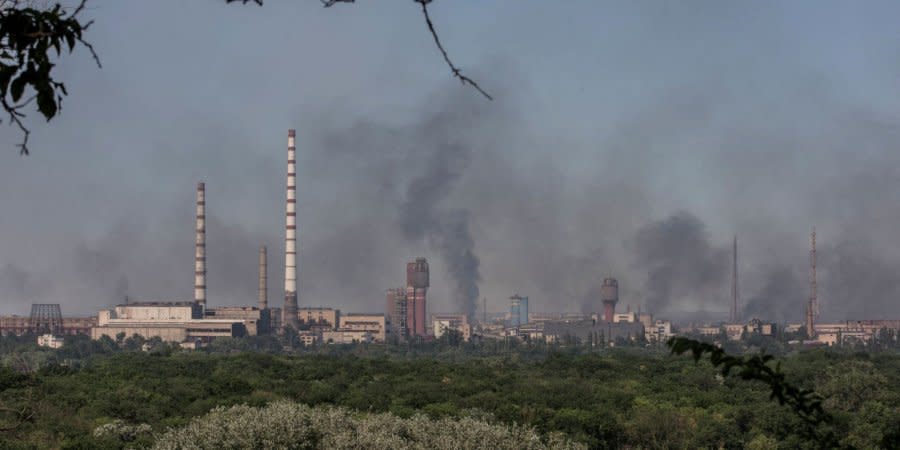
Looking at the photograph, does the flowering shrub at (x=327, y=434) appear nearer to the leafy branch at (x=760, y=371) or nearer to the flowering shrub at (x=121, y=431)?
the flowering shrub at (x=121, y=431)

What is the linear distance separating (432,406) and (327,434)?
38.5 metres

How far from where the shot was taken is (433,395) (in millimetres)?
→ 111188

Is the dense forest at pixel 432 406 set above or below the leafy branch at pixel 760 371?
below

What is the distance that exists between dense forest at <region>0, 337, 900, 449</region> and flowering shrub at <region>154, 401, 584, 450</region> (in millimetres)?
90

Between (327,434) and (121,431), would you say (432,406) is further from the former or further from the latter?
(327,434)

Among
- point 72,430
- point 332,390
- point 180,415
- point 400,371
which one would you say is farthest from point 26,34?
point 400,371

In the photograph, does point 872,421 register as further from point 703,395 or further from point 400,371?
point 400,371

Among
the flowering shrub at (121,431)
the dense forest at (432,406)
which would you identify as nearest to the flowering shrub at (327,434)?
the dense forest at (432,406)

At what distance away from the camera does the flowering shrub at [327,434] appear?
197ft

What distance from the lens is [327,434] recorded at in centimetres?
6284

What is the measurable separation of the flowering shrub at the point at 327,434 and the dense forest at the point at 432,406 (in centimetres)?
9

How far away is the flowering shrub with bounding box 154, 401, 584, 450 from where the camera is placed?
60188 mm

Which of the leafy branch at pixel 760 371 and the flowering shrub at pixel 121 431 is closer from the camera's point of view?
the leafy branch at pixel 760 371

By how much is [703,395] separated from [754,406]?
18000 millimetres
